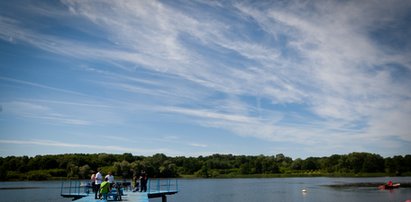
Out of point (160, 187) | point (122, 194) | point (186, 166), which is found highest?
point (186, 166)

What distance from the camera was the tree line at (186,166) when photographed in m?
112

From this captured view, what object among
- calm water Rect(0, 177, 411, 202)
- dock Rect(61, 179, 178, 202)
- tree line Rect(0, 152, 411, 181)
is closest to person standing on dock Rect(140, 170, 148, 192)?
dock Rect(61, 179, 178, 202)

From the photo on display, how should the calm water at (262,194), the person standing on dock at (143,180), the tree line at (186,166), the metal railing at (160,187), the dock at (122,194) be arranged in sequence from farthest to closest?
the tree line at (186,166), the calm water at (262,194), the metal railing at (160,187), the person standing on dock at (143,180), the dock at (122,194)

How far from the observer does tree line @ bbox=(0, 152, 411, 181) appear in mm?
111738

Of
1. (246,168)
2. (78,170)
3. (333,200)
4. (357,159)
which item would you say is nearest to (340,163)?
(357,159)

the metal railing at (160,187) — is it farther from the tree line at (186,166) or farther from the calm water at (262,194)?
the tree line at (186,166)

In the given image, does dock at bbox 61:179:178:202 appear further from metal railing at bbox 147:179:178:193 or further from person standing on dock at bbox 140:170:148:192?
person standing on dock at bbox 140:170:148:192

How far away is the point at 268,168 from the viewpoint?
541 feet

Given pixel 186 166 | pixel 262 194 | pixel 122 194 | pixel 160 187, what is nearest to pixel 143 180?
pixel 122 194

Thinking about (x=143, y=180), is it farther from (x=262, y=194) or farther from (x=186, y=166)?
(x=186, y=166)

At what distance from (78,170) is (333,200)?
273ft

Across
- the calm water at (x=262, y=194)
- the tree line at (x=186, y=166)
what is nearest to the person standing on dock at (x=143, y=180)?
the calm water at (x=262, y=194)

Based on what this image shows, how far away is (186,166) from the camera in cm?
15838

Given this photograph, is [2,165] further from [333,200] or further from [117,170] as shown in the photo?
[333,200]
